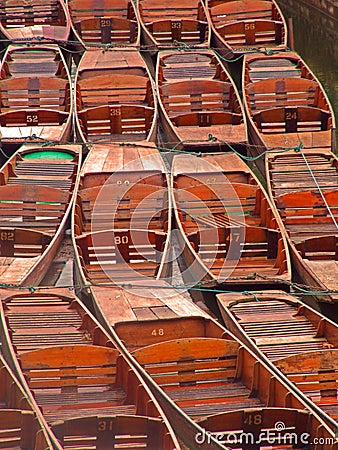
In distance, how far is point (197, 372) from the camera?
968cm

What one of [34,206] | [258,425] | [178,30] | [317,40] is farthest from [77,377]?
[317,40]

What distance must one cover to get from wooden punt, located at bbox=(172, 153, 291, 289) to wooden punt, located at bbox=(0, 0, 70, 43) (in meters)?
5.94

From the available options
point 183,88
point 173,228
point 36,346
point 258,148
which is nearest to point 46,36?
point 183,88

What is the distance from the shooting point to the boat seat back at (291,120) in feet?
49.5

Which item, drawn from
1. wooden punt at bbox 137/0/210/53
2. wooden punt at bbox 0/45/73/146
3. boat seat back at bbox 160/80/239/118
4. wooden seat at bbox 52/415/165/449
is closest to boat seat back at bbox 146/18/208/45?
wooden punt at bbox 137/0/210/53

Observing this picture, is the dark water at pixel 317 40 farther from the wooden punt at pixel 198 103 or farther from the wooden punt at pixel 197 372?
the wooden punt at pixel 197 372

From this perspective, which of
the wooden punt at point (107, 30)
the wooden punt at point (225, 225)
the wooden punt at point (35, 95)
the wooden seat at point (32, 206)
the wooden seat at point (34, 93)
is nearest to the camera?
the wooden punt at point (225, 225)

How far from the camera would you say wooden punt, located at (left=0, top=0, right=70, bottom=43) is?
18469mm

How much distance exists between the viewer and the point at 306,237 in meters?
12.0

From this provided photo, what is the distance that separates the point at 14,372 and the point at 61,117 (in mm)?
6466

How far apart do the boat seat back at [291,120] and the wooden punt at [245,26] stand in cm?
258

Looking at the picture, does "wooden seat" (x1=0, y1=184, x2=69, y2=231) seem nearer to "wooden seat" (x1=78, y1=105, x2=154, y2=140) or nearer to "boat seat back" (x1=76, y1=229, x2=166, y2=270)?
"boat seat back" (x1=76, y1=229, x2=166, y2=270)

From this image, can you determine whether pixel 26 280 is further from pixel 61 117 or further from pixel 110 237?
pixel 61 117

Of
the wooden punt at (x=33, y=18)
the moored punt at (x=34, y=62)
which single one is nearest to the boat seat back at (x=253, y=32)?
the wooden punt at (x=33, y=18)
